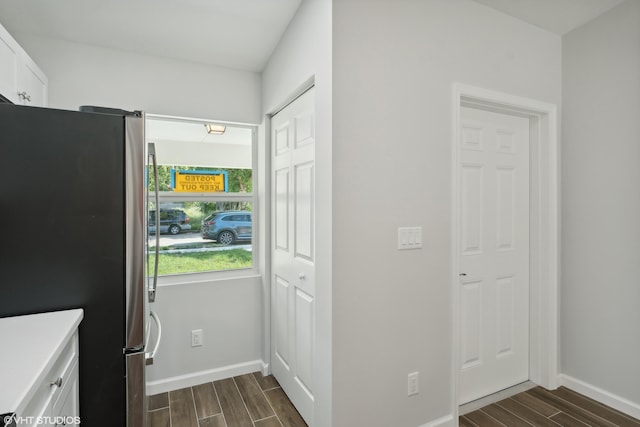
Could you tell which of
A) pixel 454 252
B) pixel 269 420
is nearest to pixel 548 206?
pixel 454 252

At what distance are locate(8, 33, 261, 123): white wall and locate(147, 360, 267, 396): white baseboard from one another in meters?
1.96

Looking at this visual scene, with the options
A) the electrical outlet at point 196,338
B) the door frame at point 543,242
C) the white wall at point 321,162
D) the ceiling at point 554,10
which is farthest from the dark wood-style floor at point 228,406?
the ceiling at point 554,10

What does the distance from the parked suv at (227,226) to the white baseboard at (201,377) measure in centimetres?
99

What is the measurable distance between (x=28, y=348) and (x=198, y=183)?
1624 millimetres

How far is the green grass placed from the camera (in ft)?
8.02

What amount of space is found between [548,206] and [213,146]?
A: 8.37ft

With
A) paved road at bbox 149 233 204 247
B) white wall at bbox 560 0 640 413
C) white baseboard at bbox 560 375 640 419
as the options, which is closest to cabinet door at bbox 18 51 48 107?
paved road at bbox 149 233 204 247

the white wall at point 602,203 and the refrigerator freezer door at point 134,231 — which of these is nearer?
the refrigerator freezer door at point 134,231

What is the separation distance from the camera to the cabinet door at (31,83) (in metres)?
1.74

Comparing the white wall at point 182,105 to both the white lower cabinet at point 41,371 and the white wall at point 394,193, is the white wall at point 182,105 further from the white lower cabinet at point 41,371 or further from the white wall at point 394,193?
the white wall at point 394,193

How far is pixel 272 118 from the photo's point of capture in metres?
2.55

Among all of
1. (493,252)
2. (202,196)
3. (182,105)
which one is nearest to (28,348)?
(202,196)

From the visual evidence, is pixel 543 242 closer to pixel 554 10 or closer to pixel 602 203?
pixel 602 203

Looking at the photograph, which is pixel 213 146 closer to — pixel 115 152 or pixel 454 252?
pixel 115 152
